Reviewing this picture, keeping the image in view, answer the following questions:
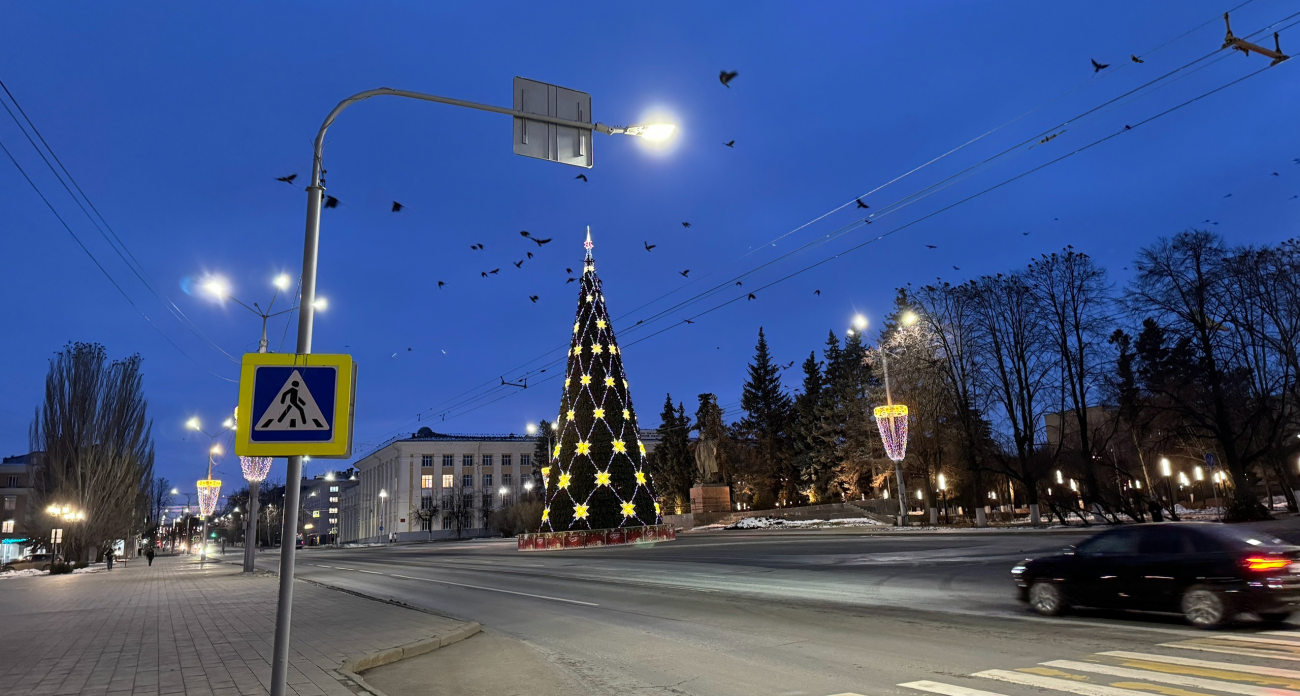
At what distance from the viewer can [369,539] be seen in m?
115

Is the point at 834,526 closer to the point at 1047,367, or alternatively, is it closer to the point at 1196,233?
the point at 1047,367

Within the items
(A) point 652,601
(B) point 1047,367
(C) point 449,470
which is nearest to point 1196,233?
(B) point 1047,367

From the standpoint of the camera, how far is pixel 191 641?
10.5 meters

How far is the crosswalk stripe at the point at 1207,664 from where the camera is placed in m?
6.69

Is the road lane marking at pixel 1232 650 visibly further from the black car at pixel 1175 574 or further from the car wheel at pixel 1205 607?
the black car at pixel 1175 574

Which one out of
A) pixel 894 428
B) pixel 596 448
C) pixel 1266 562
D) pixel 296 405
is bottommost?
pixel 1266 562

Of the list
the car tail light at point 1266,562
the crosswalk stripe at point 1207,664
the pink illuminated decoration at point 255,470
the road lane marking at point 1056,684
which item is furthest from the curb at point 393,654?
the pink illuminated decoration at point 255,470

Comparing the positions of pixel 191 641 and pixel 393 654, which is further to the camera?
pixel 191 641

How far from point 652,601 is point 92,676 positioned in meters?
9.00

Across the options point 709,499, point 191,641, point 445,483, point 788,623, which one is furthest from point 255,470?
point 445,483

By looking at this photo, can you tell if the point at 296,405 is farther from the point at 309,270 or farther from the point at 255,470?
the point at 255,470

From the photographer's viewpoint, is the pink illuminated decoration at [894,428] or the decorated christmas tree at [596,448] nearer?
the pink illuminated decoration at [894,428]

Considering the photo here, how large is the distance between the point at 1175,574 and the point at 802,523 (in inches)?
1538

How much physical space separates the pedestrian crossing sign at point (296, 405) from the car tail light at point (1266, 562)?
10.2 meters
